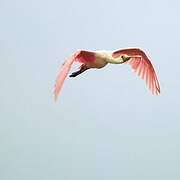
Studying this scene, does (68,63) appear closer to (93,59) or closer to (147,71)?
(93,59)

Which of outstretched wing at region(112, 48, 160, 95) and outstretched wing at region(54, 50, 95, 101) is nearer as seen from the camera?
outstretched wing at region(54, 50, 95, 101)

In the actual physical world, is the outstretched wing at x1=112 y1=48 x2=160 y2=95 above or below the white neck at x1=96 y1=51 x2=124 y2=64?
below

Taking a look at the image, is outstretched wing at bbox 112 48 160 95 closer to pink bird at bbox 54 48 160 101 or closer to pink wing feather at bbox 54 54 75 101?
pink bird at bbox 54 48 160 101

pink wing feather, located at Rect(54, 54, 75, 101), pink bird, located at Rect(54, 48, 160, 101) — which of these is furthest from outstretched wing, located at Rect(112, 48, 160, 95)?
pink wing feather, located at Rect(54, 54, 75, 101)

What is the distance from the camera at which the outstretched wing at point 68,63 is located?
0.42m

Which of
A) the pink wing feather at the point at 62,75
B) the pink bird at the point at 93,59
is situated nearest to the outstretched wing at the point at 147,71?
the pink bird at the point at 93,59

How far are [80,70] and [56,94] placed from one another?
0.33 feet

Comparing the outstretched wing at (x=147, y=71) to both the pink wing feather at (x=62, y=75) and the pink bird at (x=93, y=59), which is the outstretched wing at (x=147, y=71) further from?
the pink wing feather at (x=62, y=75)

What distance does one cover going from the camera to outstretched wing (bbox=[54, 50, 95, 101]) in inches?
16.5

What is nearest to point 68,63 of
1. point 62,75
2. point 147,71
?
point 62,75

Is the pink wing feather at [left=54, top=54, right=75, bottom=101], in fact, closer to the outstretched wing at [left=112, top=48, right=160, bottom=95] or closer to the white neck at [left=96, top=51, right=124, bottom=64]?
the white neck at [left=96, top=51, right=124, bottom=64]

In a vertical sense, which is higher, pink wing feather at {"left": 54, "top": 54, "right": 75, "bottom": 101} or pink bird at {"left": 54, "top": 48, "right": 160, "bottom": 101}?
pink bird at {"left": 54, "top": 48, "right": 160, "bottom": 101}

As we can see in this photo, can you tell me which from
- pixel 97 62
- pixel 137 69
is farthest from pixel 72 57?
pixel 137 69

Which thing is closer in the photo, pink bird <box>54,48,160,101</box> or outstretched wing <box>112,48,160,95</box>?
pink bird <box>54,48,160,101</box>
